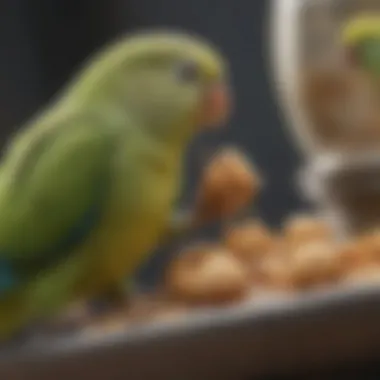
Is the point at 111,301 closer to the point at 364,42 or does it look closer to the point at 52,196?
the point at 52,196

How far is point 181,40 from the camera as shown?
0.50m

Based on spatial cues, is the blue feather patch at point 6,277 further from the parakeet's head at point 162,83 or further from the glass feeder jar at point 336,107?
the glass feeder jar at point 336,107

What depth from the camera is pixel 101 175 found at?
438mm

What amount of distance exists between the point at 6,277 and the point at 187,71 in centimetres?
14

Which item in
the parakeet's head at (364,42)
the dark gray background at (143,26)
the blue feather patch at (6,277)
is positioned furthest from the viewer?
the dark gray background at (143,26)

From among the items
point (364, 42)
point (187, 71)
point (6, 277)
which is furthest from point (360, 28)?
point (6, 277)

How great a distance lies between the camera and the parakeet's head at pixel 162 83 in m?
0.47

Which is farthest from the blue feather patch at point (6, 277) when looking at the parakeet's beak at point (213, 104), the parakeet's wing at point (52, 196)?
the parakeet's beak at point (213, 104)

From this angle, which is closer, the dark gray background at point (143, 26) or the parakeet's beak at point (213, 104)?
the parakeet's beak at point (213, 104)

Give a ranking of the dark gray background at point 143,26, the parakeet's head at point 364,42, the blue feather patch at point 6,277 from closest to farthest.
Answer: the blue feather patch at point 6,277
the parakeet's head at point 364,42
the dark gray background at point 143,26

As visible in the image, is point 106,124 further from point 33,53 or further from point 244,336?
point 33,53

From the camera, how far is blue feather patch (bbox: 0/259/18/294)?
416 mm

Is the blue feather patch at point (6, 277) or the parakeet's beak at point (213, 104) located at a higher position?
the parakeet's beak at point (213, 104)

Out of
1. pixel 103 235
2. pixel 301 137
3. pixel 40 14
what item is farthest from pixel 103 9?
pixel 103 235
